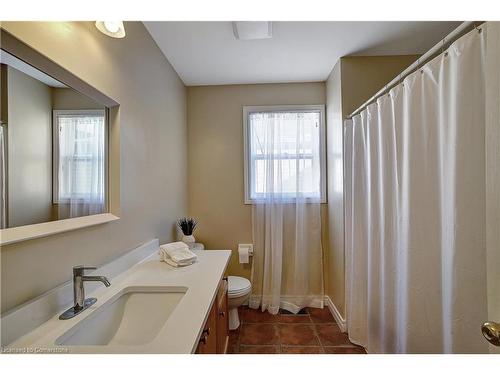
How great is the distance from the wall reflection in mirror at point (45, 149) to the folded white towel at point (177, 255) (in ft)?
1.58

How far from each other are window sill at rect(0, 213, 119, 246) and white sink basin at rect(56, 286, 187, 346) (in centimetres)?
36

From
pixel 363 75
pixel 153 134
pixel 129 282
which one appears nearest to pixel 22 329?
pixel 129 282

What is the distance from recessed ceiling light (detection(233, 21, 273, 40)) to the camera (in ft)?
5.38

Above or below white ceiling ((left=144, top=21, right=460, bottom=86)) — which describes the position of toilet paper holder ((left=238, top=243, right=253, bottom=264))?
below

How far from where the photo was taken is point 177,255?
150 cm

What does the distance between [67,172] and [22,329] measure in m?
0.60

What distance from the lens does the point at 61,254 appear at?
952mm

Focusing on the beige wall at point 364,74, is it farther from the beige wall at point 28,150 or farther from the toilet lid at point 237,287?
the beige wall at point 28,150

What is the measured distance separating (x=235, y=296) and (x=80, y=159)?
1.59 m

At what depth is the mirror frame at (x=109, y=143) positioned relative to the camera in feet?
2.50

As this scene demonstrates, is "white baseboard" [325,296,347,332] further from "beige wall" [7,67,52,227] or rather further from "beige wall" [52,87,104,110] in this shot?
"beige wall" [52,87,104,110]

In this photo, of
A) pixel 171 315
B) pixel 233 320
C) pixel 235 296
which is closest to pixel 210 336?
pixel 171 315

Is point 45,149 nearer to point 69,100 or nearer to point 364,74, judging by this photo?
point 69,100

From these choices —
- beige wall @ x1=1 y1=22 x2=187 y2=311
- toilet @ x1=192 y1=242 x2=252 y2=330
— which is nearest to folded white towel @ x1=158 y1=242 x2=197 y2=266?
beige wall @ x1=1 y1=22 x2=187 y2=311
